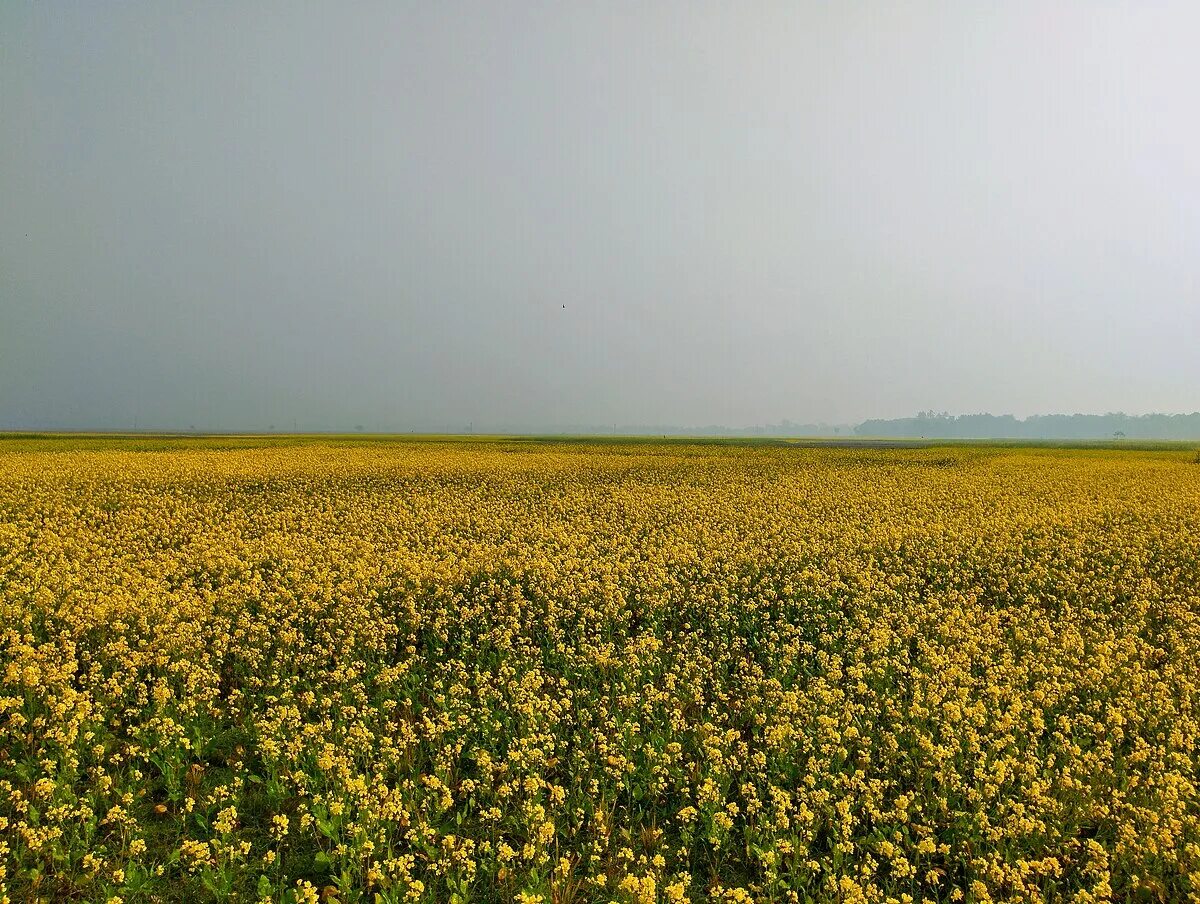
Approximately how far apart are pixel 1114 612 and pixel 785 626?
5964 millimetres

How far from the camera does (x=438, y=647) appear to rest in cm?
877

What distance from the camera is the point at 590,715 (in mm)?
6914

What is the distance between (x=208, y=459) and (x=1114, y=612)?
35.7m

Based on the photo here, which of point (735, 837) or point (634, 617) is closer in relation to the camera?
point (735, 837)

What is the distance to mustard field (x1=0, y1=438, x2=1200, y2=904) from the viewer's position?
4.84 metres

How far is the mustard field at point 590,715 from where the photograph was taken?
484 cm

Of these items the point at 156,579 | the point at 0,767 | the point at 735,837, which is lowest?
the point at 735,837

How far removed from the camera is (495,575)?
11711mm

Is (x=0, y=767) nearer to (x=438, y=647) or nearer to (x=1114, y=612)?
(x=438, y=647)

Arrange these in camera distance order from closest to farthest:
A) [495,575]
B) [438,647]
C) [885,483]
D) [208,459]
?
[438,647]
[495,575]
[885,483]
[208,459]

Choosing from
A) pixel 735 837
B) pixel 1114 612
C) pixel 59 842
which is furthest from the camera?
pixel 1114 612

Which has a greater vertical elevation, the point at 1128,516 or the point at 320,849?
the point at 1128,516

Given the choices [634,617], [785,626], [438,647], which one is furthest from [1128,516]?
[438,647]

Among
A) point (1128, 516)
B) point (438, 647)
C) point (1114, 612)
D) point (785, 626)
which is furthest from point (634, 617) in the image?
point (1128, 516)
